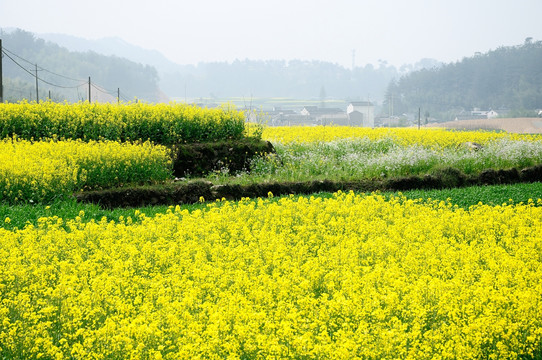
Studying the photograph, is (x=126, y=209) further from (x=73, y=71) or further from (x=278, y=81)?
(x=278, y=81)

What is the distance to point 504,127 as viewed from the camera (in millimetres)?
47188

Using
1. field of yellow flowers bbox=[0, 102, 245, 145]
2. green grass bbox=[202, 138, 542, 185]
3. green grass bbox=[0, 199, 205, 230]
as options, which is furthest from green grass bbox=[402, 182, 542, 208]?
field of yellow flowers bbox=[0, 102, 245, 145]

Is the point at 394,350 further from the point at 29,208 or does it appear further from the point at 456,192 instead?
the point at 456,192

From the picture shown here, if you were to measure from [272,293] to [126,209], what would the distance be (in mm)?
6595

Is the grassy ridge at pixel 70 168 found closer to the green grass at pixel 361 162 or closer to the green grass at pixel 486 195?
the green grass at pixel 361 162

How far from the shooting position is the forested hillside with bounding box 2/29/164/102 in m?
90.7

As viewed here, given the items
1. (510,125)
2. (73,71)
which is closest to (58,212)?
(510,125)

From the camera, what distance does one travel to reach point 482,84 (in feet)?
238

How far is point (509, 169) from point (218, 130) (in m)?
8.67

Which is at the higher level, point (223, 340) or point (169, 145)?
point (169, 145)

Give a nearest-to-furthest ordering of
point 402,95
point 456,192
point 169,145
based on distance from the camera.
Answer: point 456,192 → point 169,145 → point 402,95

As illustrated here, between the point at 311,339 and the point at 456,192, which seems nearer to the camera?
the point at 311,339

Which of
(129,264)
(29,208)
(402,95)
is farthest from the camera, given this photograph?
(402,95)

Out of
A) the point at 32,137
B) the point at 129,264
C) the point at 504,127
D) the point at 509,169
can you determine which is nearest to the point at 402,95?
the point at 504,127
